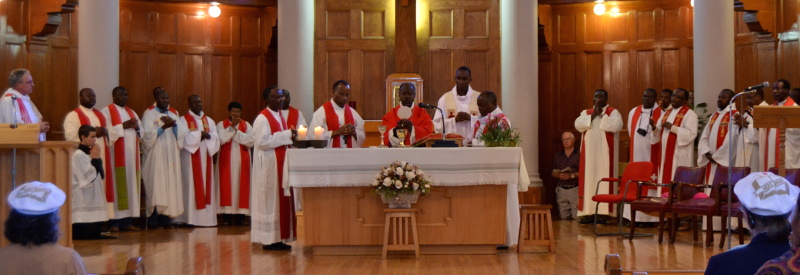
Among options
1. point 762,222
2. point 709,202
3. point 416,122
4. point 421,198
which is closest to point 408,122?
point 416,122

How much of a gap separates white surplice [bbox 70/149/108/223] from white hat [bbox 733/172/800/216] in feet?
28.4

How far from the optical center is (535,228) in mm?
9656

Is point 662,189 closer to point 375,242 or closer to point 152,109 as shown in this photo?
point 375,242

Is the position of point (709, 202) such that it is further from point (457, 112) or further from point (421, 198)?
point (421, 198)

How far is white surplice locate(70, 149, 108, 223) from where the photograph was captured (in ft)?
36.1

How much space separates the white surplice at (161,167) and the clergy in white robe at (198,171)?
0.18m

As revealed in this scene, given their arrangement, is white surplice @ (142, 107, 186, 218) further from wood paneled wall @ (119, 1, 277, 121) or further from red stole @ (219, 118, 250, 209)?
wood paneled wall @ (119, 1, 277, 121)

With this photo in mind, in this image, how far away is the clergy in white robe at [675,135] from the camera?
12.5m

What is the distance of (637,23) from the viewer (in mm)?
15125

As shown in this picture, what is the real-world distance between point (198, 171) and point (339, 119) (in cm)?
351

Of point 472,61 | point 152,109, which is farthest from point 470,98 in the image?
point 152,109

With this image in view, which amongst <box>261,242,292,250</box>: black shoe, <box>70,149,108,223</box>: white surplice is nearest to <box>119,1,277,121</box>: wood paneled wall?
<box>70,149,108,223</box>: white surplice

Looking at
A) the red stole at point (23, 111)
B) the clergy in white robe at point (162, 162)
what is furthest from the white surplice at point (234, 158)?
the red stole at point (23, 111)

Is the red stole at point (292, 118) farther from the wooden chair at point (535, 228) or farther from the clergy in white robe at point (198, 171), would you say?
the clergy in white robe at point (198, 171)
